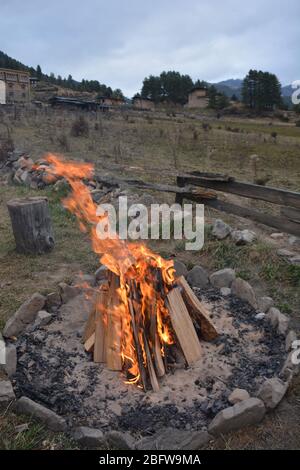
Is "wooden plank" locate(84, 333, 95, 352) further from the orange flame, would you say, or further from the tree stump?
the tree stump

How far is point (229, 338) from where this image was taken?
4422 millimetres

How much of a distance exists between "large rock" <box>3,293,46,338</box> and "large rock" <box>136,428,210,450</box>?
2.12 meters

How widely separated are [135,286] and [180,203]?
4.31 m

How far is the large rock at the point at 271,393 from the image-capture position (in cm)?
338

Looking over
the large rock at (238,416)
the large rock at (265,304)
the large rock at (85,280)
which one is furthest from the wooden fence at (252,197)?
the large rock at (238,416)

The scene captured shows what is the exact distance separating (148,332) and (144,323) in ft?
0.33

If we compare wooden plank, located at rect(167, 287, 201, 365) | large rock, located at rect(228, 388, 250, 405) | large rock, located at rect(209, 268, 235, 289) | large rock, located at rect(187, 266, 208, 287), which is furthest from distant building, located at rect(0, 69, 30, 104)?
large rock, located at rect(228, 388, 250, 405)

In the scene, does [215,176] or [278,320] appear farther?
[215,176]

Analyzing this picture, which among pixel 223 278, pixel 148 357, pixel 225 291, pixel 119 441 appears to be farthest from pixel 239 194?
pixel 119 441

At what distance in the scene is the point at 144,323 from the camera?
163 inches

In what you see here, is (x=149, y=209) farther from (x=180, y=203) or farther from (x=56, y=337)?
(x=56, y=337)

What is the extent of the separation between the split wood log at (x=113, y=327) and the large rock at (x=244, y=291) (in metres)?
1.71

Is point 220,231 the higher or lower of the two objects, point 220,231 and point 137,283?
the higher

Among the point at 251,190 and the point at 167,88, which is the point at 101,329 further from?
the point at 167,88
